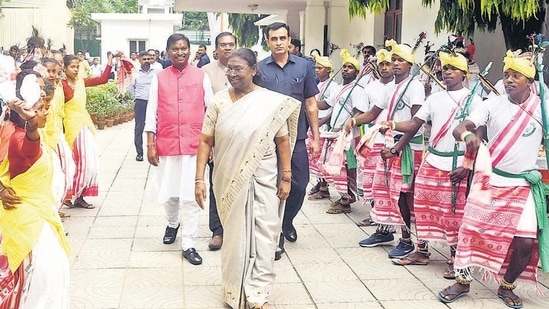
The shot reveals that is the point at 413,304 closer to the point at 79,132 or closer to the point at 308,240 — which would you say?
the point at 308,240

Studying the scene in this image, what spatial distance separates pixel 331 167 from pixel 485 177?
1892 mm

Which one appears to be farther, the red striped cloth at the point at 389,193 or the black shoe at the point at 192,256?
the red striped cloth at the point at 389,193

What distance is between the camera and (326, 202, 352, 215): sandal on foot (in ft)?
24.3

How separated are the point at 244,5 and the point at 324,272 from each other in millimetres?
13749

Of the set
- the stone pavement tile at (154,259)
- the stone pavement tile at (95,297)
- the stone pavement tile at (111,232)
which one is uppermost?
the stone pavement tile at (111,232)

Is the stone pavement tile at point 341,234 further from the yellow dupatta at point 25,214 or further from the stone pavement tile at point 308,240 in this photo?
the yellow dupatta at point 25,214

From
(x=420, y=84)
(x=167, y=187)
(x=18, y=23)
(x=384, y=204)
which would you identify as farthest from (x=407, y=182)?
(x=18, y=23)

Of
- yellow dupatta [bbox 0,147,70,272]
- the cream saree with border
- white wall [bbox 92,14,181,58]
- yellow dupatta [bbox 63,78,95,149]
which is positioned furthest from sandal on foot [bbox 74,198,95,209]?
white wall [bbox 92,14,181,58]

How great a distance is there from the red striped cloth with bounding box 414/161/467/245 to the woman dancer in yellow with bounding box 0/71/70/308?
9.33 feet

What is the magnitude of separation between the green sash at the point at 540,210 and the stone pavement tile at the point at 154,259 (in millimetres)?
2725

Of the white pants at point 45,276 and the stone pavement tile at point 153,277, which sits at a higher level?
the white pants at point 45,276

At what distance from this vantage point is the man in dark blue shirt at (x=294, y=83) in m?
5.48

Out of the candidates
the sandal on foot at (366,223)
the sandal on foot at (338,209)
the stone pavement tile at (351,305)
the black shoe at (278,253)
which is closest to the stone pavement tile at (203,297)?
the stone pavement tile at (351,305)

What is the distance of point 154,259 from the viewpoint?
5625mm
